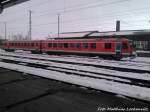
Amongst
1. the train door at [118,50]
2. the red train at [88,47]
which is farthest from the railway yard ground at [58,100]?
the red train at [88,47]

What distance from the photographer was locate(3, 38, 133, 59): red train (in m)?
18.5

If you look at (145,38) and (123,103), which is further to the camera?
(145,38)

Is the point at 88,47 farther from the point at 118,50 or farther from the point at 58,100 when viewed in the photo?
the point at 58,100

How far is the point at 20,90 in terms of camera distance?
5816 millimetres

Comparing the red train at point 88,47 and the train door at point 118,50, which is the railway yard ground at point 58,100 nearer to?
the train door at point 118,50

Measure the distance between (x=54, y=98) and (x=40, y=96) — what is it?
0.55 m

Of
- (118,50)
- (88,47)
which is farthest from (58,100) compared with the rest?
(88,47)

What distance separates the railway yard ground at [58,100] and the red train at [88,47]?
44.4 feet

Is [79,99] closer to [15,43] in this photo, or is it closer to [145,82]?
[145,82]

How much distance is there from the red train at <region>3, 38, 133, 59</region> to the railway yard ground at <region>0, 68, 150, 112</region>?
13.5m

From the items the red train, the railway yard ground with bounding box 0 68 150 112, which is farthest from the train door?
the railway yard ground with bounding box 0 68 150 112

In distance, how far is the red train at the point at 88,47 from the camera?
18484 mm

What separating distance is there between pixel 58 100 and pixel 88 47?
658 inches

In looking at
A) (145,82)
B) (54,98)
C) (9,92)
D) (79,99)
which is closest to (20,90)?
(9,92)
